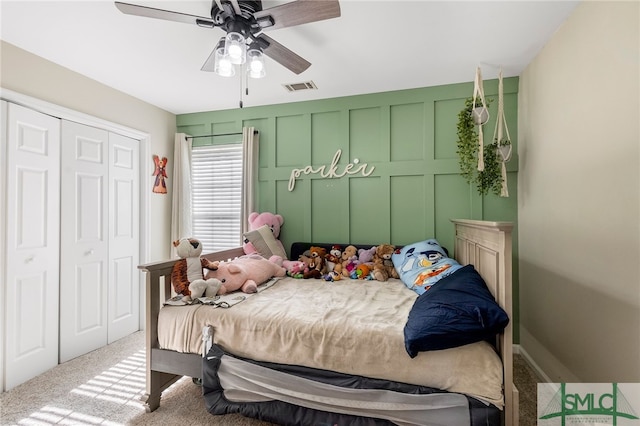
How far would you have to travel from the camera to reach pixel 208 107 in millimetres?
3439

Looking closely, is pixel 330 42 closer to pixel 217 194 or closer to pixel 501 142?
pixel 501 142

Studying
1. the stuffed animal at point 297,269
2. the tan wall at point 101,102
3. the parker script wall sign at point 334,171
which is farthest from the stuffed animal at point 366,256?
the tan wall at point 101,102

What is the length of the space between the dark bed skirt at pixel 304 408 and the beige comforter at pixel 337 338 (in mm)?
30

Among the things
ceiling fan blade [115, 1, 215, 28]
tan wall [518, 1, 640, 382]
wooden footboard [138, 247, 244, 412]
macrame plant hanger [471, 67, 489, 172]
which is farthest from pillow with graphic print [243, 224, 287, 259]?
tan wall [518, 1, 640, 382]

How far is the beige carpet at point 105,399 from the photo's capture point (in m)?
1.75

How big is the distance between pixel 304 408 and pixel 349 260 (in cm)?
143

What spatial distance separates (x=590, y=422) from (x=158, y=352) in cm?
246

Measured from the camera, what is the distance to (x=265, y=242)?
2.96 m

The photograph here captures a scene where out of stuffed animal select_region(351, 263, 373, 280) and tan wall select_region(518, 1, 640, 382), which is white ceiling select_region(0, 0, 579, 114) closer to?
→ tan wall select_region(518, 1, 640, 382)

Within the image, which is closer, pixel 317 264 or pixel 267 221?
pixel 317 264

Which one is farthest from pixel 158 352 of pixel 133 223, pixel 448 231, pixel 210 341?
pixel 448 231

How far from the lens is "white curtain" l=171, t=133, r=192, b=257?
351cm

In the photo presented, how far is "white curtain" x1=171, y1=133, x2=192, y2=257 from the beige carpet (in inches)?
58.0

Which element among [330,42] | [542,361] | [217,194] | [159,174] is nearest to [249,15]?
[330,42]
